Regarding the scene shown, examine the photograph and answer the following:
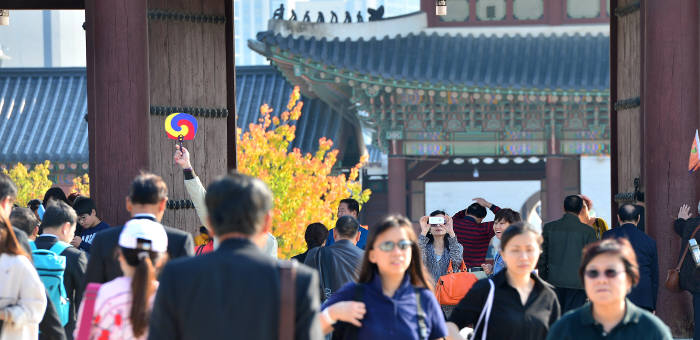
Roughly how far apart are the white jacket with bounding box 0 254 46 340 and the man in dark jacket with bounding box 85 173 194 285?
0.28 metres

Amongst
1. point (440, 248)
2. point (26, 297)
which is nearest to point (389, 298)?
point (26, 297)

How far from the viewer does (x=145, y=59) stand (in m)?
8.80

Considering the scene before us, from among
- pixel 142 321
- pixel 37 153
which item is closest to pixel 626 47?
pixel 142 321

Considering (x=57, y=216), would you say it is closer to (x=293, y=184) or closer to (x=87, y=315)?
(x=87, y=315)

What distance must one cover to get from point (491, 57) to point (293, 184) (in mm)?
4266

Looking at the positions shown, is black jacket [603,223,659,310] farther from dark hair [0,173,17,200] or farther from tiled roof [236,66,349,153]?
Result: tiled roof [236,66,349,153]

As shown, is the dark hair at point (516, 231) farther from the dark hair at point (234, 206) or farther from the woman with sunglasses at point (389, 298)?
the dark hair at point (234, 206)

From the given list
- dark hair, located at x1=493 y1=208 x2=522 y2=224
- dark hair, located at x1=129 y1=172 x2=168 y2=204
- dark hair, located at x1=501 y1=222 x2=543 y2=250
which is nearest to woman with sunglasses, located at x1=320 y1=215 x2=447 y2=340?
dark hair, located at x1=501 y1=222 x2=543 y2=250

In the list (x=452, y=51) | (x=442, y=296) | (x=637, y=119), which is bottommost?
(x=442, y=296)

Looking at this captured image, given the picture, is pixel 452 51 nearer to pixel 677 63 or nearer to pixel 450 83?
pixel 450 83

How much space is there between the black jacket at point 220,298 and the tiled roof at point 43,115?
22.9m

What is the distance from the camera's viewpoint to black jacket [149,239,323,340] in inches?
141

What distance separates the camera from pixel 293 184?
2198cm

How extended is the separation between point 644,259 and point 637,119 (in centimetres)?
217
